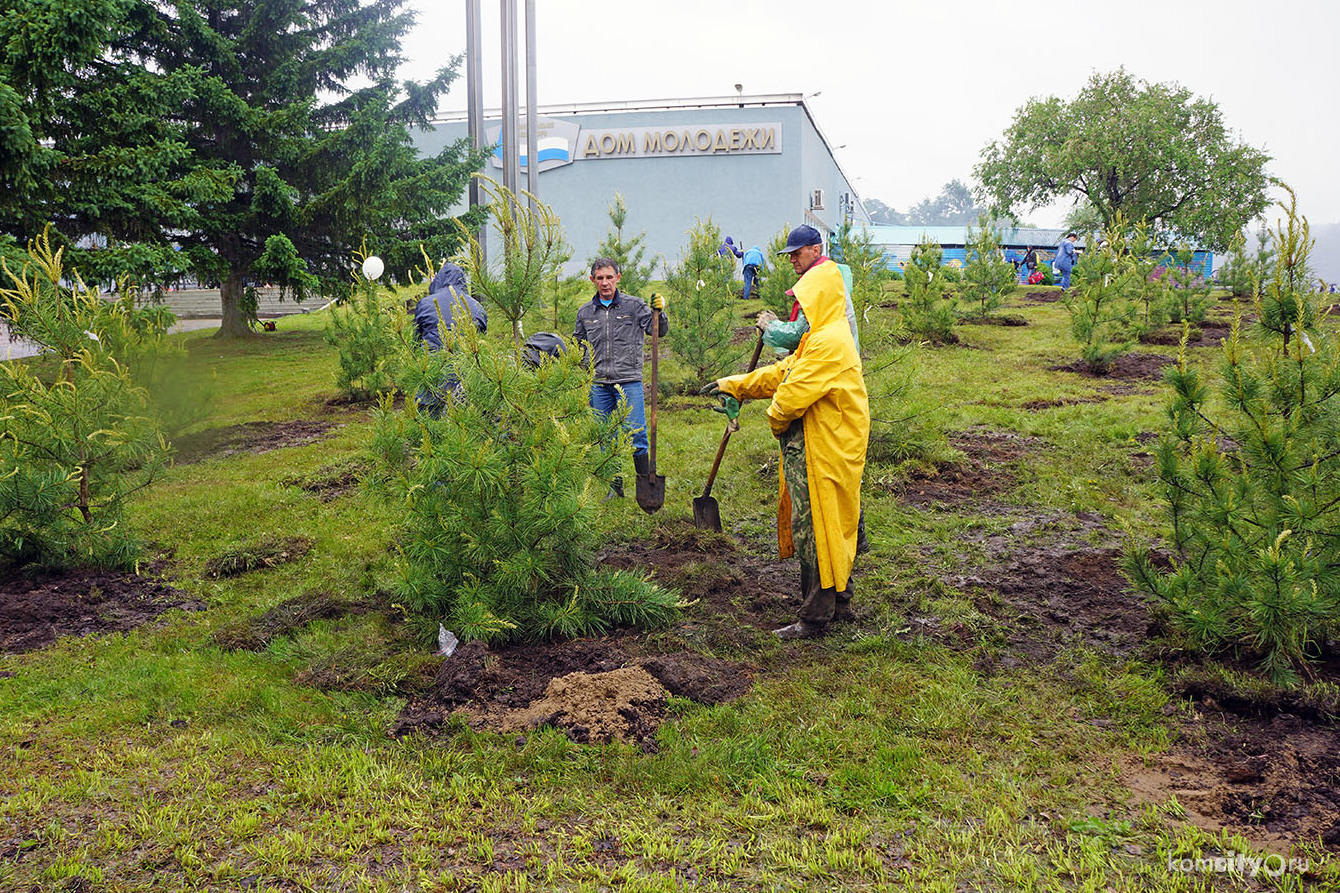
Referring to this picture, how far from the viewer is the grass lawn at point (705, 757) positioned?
9.46 feet

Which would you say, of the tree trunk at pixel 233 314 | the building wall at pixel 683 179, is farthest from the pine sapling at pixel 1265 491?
the building wall at pixel 683 179

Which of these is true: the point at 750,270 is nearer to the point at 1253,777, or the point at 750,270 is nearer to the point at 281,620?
the point at 281,620

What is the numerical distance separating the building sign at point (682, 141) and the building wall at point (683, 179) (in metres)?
0.08

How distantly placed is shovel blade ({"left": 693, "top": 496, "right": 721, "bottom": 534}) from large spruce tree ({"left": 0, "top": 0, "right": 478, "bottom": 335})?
32.7ft

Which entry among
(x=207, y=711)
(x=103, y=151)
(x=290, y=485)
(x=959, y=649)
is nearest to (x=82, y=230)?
(x=103, y=151)

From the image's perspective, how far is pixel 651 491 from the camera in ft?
21.1

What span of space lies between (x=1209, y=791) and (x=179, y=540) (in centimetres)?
650

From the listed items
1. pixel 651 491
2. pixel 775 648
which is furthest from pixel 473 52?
pixel 775 648

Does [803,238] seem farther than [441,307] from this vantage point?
No

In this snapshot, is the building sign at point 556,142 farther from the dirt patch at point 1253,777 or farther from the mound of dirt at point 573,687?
the dirt patch at point 1253,777

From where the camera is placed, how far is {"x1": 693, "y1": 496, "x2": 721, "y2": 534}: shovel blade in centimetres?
623

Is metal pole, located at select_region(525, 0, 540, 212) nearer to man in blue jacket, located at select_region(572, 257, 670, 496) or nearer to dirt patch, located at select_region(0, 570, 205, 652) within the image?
man in blue jacket, located at select_region(572, 257, 670, 496)

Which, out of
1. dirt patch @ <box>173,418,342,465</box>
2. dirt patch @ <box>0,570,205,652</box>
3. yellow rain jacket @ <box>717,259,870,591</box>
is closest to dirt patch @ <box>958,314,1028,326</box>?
dirt patch @ <box>173,418,342,465</box>

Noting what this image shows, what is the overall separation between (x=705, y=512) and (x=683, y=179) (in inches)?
1041
